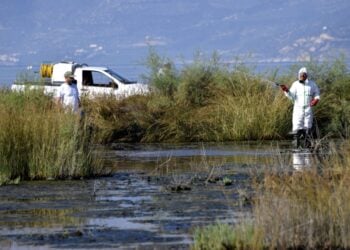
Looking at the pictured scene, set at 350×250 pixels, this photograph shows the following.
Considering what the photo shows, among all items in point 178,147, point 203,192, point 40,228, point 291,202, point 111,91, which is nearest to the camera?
point 291,202

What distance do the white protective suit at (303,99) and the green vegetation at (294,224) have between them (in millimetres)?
13399

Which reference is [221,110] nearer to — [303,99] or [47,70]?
Result: [303,99]

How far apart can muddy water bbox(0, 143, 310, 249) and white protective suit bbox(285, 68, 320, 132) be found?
2939 millimetres

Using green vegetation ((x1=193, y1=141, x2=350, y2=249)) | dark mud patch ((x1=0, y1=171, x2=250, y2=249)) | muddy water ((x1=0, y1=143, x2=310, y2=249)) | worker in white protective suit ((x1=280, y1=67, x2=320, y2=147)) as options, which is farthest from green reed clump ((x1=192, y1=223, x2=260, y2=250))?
worker in white protective suit ((x1=280, y1=67, x2=320, y2=147))

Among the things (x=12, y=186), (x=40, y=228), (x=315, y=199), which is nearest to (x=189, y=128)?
(x=12, y=186)

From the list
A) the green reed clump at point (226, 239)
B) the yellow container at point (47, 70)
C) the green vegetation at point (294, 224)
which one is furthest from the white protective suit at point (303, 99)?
the yellow container at point (47, 70)

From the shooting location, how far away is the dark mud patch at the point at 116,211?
45.0ft

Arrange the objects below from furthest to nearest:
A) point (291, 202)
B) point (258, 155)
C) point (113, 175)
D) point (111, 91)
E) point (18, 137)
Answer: point (111, 91) < point (258, 155) < point (113, 175) < point (18, 137) < point (291, 202)

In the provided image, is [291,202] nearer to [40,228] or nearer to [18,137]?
[40,228]

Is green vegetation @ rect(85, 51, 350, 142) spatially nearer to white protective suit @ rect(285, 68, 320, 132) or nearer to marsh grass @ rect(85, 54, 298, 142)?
marsh grass @ rect(85, 54, 298, 142)

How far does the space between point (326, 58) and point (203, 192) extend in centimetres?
1844

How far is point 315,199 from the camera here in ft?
41.4

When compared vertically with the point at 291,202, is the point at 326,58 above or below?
above

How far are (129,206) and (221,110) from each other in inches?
595
